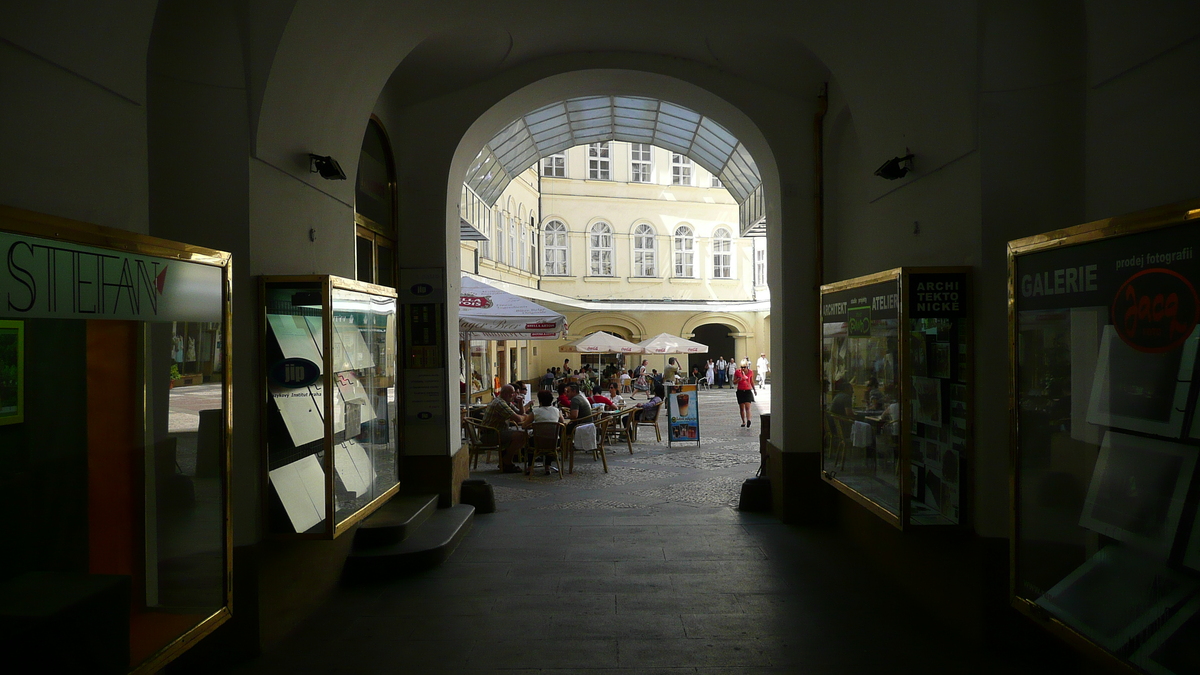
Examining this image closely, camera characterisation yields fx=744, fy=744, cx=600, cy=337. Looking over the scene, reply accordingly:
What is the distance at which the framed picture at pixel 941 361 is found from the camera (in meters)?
4.66

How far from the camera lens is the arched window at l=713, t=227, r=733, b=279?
107ft

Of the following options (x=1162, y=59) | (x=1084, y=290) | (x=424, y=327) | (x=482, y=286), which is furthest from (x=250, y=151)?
(x=482, y=286)

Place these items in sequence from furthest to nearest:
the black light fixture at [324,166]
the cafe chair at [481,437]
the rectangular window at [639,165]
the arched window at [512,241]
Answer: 1. the rectangular window at [639,165]
2. the arched window at [512,241]
3. the cafe chair at [481,437]
4. the black light fixture at [324,166]

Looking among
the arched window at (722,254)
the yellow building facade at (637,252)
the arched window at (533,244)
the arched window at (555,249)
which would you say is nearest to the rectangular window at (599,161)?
the yellow building facade at (637,252)

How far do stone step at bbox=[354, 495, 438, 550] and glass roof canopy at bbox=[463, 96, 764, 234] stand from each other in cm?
505

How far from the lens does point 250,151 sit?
4.23 meters

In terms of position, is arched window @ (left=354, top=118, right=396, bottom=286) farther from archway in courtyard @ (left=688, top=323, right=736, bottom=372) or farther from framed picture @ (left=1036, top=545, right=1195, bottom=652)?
archway in courtyard @ (left=688, top=323, right=736, bottom=372)

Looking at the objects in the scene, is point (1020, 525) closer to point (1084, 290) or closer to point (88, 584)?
point (1084, 290)

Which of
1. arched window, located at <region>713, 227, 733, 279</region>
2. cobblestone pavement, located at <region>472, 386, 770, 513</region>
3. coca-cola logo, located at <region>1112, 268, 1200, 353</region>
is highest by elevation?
arched window, located at <region>713, 227, 733, 279</region>

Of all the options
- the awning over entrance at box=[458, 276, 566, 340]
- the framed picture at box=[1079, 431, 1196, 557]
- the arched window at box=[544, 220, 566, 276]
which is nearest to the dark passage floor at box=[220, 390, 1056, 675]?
the framed picture at box=[1079, 431, 1196, 557]

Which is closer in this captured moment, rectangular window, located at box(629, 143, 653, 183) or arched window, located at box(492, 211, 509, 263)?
arched window, located at box(492, 211, 509, 263)

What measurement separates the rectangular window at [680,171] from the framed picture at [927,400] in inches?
1106

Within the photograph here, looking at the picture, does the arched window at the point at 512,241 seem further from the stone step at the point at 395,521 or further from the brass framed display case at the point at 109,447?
the brass framed display case at the point at 109,447

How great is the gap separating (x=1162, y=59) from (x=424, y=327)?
6.07 m
